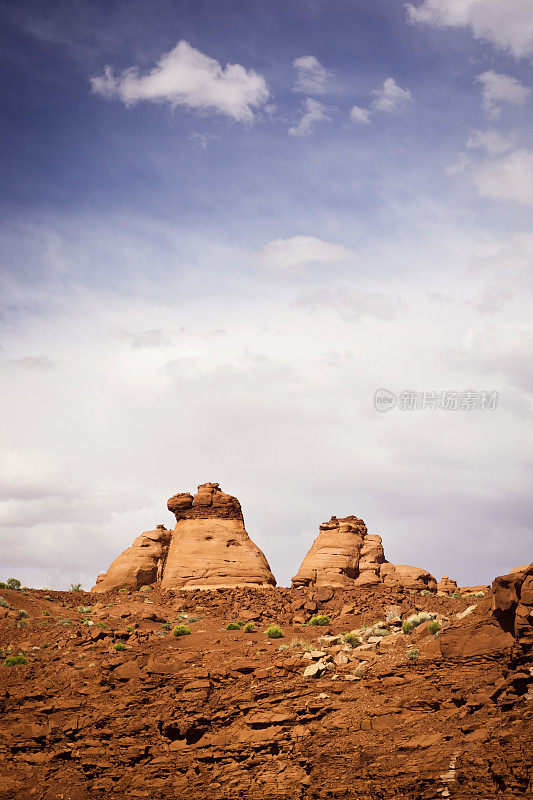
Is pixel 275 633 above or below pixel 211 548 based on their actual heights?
below

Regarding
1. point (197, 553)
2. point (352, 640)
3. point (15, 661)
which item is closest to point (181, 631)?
point (15, 661)

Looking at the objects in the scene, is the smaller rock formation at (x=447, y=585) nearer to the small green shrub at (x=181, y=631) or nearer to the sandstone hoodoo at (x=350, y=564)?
the sandstone hoodoo at (x=350, y=564)

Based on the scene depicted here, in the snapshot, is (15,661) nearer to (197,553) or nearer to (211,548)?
(197,553)

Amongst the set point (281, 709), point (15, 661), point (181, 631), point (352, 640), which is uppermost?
point (352, 640)

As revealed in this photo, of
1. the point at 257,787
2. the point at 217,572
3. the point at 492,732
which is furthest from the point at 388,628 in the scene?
the point at 217,572

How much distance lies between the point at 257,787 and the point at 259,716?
8.76ft

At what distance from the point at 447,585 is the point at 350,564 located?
8.22m

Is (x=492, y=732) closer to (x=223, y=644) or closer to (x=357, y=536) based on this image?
(x=223, y=644)

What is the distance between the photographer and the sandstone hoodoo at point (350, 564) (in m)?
49.7

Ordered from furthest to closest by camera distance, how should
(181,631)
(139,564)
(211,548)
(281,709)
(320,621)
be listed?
(139,564)
(211,548)
(320,621)
(181,631)
(281,709)

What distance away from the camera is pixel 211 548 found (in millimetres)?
52500

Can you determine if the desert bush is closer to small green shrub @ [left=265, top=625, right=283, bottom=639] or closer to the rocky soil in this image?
the rocky soil

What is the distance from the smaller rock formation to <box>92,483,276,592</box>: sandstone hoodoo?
13354 millimetres

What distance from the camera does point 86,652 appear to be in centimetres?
3319
